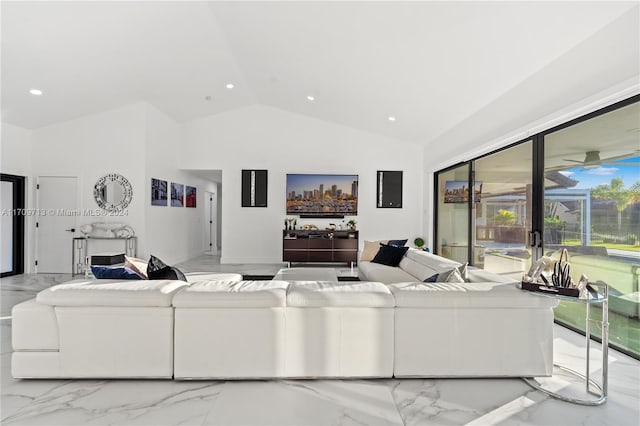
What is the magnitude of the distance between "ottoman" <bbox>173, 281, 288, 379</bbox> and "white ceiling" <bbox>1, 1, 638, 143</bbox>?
321 centimetres

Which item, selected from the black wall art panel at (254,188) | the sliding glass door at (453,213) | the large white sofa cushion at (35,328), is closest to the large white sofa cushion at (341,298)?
the large white sofa cushion at (35,328)

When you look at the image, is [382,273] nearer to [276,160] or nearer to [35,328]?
[35,328]

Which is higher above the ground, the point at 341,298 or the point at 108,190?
the point at 108,190

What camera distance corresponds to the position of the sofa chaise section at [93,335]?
2.47 metres

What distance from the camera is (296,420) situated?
2064 mm

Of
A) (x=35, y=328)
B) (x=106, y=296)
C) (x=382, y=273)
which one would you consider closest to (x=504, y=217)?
(x=382, y=273)

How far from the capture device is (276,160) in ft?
28.6

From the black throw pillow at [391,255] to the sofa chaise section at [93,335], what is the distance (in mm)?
3557

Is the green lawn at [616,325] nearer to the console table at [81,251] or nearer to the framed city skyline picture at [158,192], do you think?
the console table at [81,251]

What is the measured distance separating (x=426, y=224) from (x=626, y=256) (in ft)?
17.4

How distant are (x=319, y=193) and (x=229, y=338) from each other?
6259 millimetres

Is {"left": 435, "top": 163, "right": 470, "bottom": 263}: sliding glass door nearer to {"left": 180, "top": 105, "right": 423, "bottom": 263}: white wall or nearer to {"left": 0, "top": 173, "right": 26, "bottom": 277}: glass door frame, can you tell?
{"left": 180, "top": 105, "right": 423, "bottom": 263}: white wall

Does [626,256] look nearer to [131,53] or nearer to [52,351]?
[52,351]

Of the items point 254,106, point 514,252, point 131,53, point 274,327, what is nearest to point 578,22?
point 514,252
